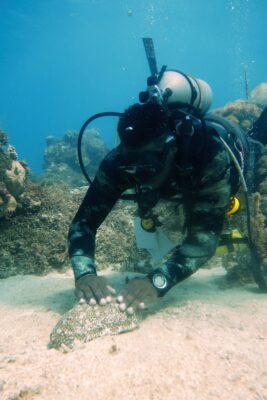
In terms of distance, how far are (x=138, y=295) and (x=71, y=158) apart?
16094mm

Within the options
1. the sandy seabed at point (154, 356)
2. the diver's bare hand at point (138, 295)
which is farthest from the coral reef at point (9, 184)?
the diver's bare hand at point (138, 295)

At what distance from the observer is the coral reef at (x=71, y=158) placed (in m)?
16.4

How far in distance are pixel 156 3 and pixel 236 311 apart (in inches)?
3036

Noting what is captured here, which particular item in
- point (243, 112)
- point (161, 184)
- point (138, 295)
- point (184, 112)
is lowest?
point (138, 295)

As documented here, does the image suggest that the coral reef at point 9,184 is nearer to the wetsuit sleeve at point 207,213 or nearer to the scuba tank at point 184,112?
the scuba tank at point 184,112

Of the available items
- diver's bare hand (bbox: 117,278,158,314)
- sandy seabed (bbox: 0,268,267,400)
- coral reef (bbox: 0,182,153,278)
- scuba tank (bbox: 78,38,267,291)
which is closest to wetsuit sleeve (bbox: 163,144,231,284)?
scuba tank (bbox: 78,38,267,291)

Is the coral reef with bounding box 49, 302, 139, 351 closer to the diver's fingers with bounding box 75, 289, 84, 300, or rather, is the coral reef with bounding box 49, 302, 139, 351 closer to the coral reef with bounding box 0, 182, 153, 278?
the diver's fingers with bounding box 75, 289, 84, 300

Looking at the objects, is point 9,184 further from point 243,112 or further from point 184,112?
point 243,112

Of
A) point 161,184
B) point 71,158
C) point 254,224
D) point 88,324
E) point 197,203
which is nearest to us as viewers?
point 88,324

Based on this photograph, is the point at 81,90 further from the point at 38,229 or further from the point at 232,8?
the point at 38,229

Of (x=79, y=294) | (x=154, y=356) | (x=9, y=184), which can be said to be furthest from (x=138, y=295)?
(x=9, y=184)

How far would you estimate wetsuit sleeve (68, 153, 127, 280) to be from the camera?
3.62 metres

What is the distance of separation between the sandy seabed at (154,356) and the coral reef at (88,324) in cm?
7

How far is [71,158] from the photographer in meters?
18.2
